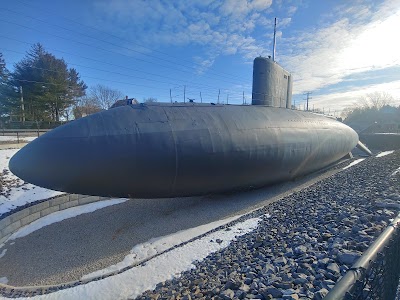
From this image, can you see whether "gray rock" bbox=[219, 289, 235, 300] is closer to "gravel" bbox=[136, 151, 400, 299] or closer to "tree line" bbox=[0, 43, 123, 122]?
"gravel" bbox=[136, 151, 400, 299]

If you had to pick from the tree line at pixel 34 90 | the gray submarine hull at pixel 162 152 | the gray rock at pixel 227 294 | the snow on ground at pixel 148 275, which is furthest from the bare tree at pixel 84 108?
the gray rock at pixel 227 294

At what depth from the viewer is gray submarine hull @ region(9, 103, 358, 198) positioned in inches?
226

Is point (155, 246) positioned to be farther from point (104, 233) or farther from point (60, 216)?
point (60, 216)

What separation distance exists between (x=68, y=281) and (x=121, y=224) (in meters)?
2.51

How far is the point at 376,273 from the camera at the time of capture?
199 centimetres

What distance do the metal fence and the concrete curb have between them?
8382 millimetres

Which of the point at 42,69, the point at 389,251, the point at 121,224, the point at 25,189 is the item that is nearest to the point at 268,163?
the point at 121,224

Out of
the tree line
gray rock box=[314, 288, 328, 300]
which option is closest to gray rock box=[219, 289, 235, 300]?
gray rock box=[314, 288, 328, 300]

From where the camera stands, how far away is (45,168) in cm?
560

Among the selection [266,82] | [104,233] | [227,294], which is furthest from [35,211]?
[266,82]

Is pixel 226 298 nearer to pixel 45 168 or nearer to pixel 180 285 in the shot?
pixel 180 285

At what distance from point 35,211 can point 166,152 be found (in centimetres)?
538

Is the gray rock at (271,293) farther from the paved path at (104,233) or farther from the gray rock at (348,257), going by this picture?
the paved path at (104,233)

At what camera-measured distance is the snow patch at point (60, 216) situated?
7361mm
